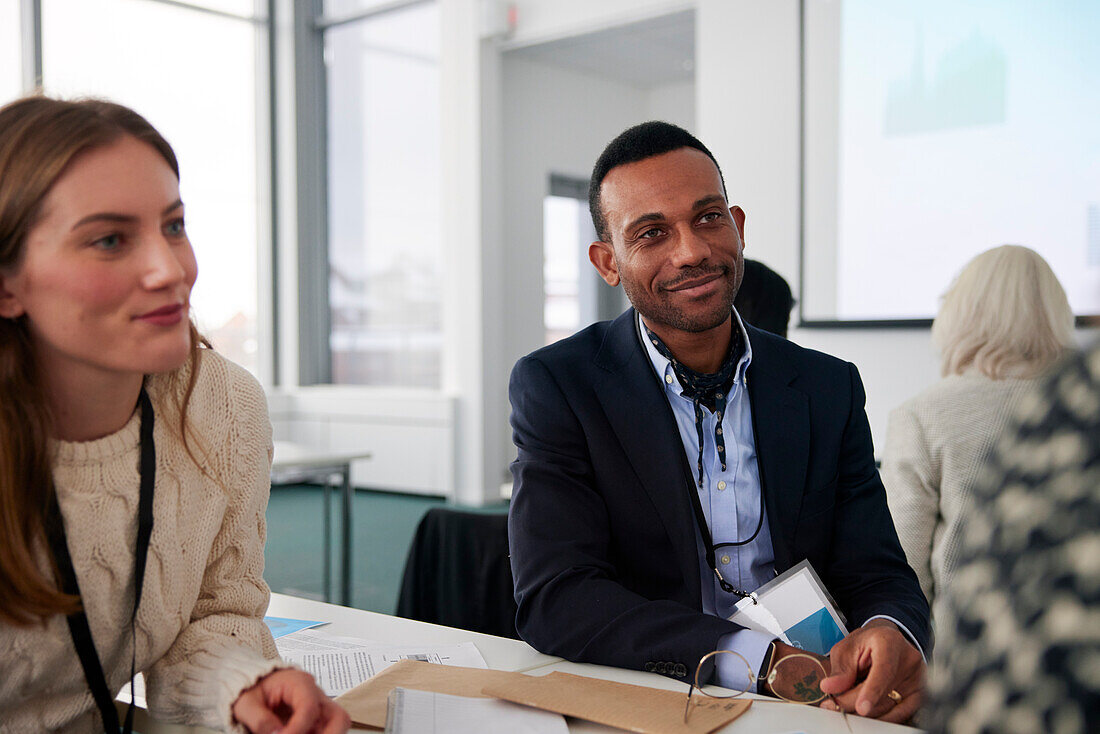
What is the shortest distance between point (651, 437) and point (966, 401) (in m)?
1.20

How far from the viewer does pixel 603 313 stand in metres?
8.89

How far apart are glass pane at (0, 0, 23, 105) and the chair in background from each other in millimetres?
5917

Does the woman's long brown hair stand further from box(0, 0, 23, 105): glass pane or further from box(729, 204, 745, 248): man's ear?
box(0, 0, 23, 105): glass pane

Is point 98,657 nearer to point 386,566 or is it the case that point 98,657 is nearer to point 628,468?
point 628,468

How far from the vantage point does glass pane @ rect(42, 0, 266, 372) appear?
7.14m

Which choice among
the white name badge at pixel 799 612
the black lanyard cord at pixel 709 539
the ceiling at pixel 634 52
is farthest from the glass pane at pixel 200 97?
the white name badge at pixel 799 612

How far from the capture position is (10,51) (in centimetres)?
673

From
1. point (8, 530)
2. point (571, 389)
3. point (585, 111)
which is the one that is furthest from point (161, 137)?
point (585, 111)

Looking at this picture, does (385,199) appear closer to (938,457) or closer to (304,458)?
(304,458)

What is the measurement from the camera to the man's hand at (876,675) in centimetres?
118

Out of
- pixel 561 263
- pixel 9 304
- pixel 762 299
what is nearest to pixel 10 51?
pixel 561 263

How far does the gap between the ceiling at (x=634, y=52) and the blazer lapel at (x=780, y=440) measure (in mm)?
5461

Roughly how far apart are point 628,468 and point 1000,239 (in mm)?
4053

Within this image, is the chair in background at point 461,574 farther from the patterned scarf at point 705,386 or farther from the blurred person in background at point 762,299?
the blurred person in background at point 762,299
